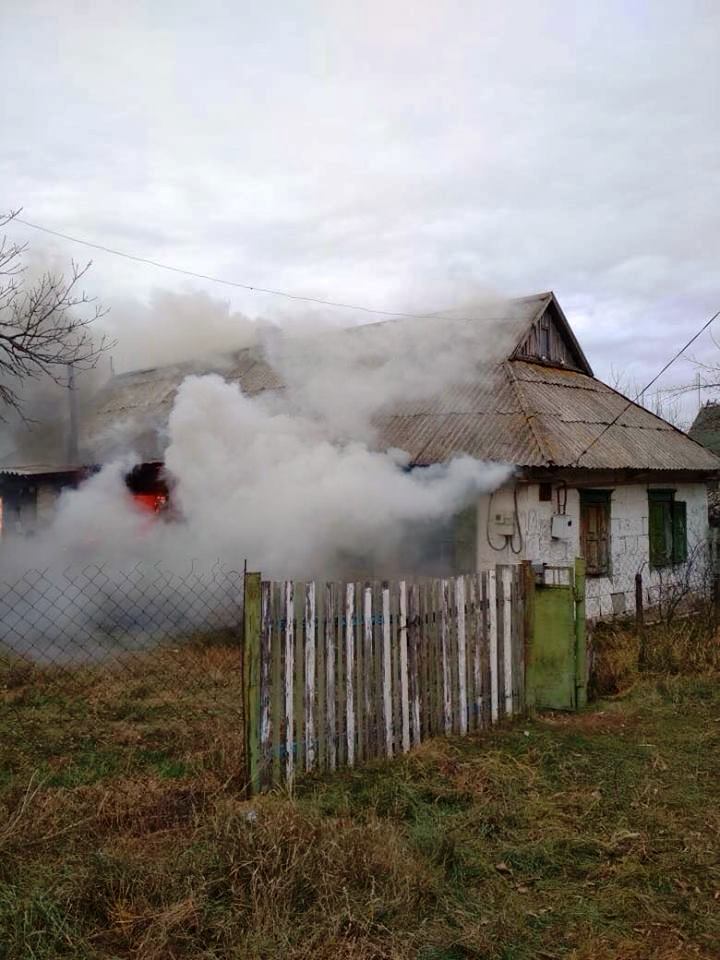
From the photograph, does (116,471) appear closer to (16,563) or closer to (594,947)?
(16,563)

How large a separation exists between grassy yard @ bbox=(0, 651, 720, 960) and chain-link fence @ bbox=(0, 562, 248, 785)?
0.05 m

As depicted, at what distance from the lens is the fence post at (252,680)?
14.9 feet

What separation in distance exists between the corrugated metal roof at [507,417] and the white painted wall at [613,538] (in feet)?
2.11

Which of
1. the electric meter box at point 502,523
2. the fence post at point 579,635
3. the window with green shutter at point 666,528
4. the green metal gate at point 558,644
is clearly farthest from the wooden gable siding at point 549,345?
the green metal gate at point 558,644

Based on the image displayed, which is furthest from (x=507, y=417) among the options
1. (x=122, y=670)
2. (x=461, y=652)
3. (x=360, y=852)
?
(x=360, y=852)

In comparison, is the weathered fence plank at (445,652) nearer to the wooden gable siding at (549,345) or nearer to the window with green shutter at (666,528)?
the window with green shutter at (666,528)

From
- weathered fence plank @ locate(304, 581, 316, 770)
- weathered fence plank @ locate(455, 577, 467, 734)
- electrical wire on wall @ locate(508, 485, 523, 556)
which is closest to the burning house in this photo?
electrical wire on wall @ locate(508, 485, 523, 556)

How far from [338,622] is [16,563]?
834cm

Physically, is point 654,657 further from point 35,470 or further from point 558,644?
point 35,470

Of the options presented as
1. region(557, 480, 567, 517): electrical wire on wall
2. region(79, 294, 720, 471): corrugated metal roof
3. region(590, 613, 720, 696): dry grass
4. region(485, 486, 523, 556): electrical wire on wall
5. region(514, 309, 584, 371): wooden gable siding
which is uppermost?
region(514, 309, 584, 371): wooden gable siding

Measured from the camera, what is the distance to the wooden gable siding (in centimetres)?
1485

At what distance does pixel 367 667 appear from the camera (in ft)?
17.2

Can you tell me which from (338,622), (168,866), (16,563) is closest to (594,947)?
(168,866)

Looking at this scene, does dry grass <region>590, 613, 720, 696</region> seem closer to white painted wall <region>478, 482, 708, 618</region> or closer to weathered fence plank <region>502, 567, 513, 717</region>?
weathered fence plank <region>502, 567, 513, 717</region>
